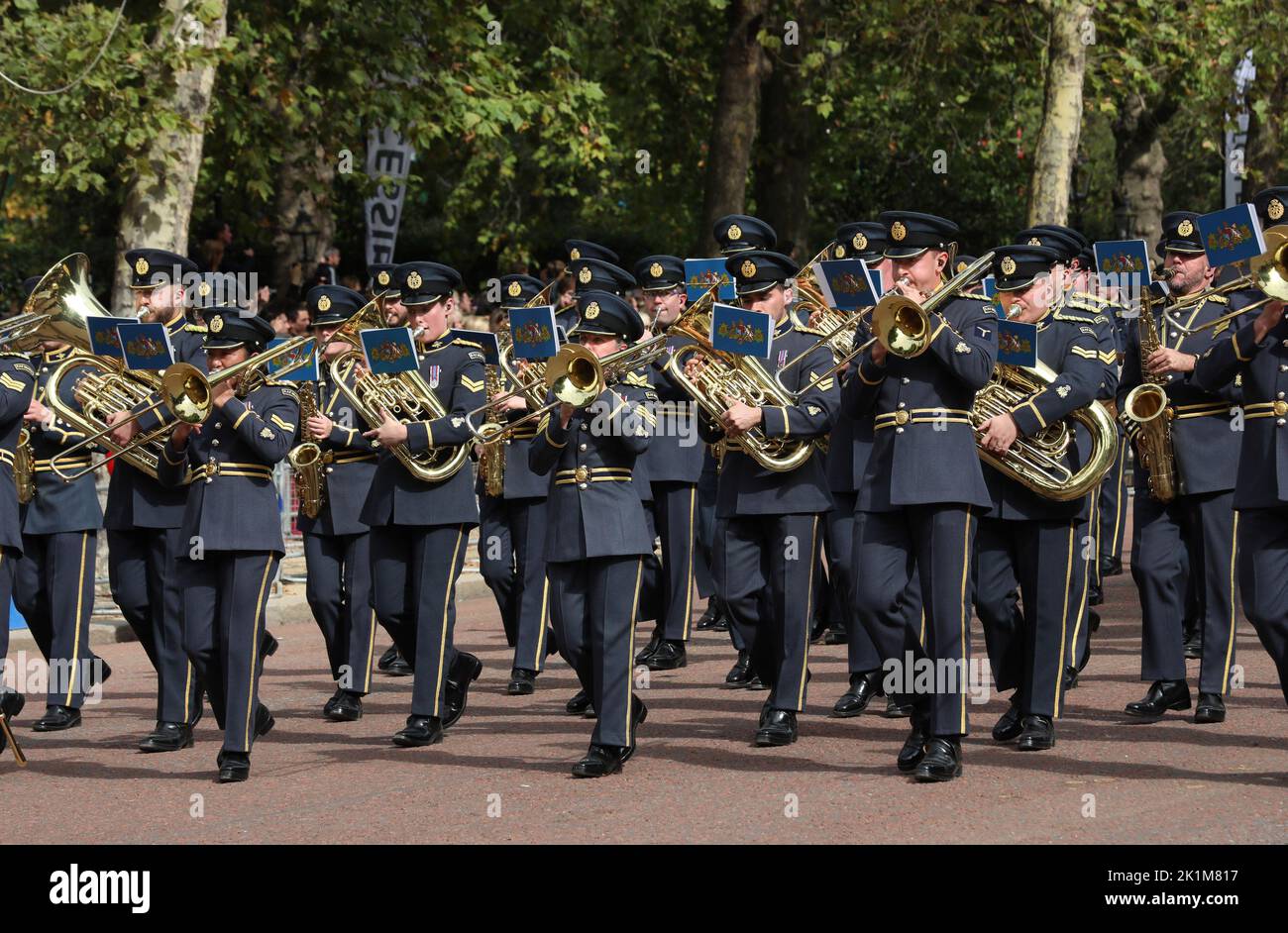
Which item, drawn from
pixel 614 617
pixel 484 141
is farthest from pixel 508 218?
pixel 614 617

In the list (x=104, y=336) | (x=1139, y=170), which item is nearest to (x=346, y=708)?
(x=104, y=336)

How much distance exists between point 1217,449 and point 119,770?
5111mm

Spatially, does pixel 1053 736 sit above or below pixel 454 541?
below

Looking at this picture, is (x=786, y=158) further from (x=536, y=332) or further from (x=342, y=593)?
(x=536, y=332)

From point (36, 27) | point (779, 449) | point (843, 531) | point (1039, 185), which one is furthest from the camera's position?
point (1039, 185)

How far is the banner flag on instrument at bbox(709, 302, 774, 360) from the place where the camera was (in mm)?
8844

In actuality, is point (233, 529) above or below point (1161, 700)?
above

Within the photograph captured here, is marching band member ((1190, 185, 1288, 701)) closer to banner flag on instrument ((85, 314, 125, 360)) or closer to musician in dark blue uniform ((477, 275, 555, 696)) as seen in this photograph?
musician in dark blue uniform ((477, 275, 555, 696))

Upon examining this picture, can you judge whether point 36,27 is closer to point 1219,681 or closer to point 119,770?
point 119,770

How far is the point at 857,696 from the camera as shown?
10.3 m

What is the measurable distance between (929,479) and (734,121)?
49.2 ft

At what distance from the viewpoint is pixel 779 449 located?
9.41 metres

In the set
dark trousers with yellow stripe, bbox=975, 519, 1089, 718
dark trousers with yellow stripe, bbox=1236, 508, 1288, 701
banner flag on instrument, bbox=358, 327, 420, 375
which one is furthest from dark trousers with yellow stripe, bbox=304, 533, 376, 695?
dark trousers with yellow stripe, bbox=1236, 508, 1288, 701

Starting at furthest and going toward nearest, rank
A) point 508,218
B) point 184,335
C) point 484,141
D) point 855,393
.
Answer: point 508,218
point 484,141
point 184,335
point 855,393
